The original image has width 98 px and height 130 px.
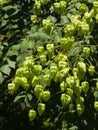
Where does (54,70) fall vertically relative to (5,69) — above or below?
above

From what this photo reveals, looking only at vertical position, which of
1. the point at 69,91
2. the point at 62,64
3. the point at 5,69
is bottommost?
the point at 5,69

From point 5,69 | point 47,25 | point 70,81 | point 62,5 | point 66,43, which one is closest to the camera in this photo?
point 70,81

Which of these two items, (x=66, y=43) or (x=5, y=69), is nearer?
(x=66, y=43)

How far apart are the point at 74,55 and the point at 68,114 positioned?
381 mm

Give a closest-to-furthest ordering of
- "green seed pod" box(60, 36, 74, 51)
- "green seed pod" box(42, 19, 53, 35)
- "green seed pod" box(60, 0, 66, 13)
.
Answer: "green seed pod" box(60, 36, 74, 51)
"green seed pod" box(42, 19, 53, 35)
"green seed pod" box(60, 0, 66, 13)

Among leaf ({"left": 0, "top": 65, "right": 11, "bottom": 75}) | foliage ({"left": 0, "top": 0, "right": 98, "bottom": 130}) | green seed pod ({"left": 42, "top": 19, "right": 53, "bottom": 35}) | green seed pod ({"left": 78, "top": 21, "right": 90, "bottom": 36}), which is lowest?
leaf ({"left": 0, "top": 65, "right": 11, "bottom": 75})

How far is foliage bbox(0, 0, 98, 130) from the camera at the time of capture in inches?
87.0

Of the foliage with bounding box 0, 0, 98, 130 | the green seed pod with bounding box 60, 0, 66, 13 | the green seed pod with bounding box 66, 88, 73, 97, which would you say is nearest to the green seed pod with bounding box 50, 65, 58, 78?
the foliage with bounding box 0, 0, 98, 130

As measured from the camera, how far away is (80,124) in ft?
8.57

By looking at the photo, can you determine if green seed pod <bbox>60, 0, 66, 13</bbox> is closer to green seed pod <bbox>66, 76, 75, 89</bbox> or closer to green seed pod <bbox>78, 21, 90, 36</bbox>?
green seed pod <bbox>78, 21, 90, 36</bbox>

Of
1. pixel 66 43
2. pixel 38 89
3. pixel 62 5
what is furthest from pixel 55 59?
pixel 62 5

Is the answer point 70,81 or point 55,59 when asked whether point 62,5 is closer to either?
point 55,59

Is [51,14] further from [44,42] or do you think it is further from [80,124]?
[80,124]

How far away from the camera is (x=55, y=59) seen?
2.32 metres
